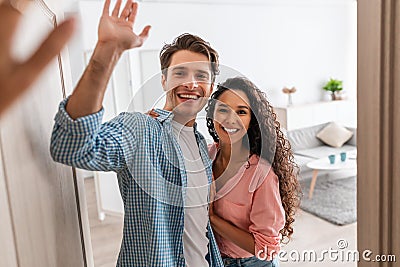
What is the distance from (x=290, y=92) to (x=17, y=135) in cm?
442

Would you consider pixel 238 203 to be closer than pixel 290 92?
Yes

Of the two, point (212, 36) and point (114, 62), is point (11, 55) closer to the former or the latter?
point (114, 62)

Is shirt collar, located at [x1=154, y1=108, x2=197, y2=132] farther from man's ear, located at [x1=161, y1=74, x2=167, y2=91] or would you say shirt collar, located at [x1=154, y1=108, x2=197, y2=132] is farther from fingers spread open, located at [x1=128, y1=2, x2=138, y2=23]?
fingers spread open, located at [x1=128, y1=2, x2=138, y2=23]

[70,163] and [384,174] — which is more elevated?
[70,163]

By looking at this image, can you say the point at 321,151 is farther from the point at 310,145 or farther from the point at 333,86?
the point at 333,86

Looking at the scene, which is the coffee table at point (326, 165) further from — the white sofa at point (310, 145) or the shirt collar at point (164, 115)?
the shirt collar at point (164, 115)

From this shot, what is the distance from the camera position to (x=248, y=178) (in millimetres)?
938

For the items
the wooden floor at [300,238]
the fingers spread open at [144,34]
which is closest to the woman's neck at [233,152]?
the fingers spread open at [144,34]

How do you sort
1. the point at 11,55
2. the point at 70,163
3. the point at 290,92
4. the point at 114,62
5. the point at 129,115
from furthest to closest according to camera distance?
1. the point at 290,92
2. the point at 129,115
3. the point at 70,163
4. the point at 114,62
5. the point at 11,55

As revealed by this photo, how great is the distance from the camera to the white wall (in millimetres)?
3979

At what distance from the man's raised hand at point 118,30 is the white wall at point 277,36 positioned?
10.9 feet

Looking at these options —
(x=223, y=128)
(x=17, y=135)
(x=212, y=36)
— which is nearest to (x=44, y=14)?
(x=17, y=135)

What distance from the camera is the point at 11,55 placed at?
191 millimetres

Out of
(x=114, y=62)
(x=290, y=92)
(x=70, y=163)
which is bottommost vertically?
(x=290, y=92)
